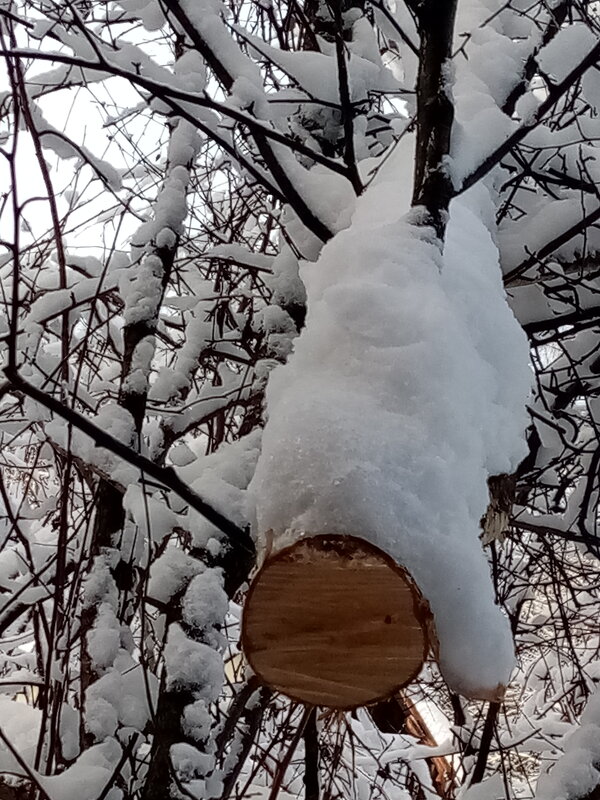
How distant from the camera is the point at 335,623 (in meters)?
0.83

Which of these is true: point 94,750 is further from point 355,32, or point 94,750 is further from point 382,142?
point 355,32

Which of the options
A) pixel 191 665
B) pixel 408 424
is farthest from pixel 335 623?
pixel 191 665

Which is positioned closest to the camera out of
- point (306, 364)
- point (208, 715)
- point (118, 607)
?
point (306, 364)

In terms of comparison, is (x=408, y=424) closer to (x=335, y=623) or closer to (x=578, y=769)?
(x=335, y=623)

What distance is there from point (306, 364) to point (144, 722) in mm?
1173

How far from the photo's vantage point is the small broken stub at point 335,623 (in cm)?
79

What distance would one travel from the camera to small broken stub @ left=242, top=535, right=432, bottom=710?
793 millimetres

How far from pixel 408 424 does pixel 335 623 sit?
0.86 ft

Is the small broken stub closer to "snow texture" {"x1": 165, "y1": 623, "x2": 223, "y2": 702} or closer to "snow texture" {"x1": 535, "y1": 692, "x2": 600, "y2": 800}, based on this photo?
"snow texture" {"x1": 165, "y1": 623, "x2": 223, "y2": 702}

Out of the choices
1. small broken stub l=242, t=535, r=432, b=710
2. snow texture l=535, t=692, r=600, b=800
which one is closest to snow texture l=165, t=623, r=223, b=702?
small broken stub l=242, t=535, r=432, b=710

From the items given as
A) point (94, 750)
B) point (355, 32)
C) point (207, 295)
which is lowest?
point (94, 750)

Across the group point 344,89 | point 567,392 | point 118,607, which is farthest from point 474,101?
point 118,607

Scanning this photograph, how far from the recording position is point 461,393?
2.92 ft

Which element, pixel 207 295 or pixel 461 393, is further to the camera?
pixel 207 295
